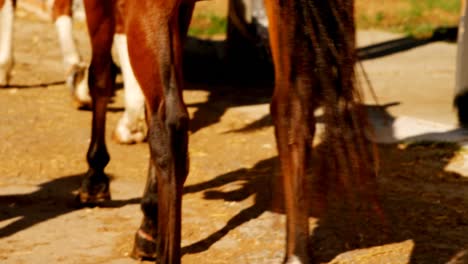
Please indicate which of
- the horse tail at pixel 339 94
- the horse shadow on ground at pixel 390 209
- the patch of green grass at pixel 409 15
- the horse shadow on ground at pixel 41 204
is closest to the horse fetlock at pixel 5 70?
the horse shadow on ground at pixel 41 204

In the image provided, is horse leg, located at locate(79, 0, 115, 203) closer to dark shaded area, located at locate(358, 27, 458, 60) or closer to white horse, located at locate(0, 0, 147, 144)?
white horse, located at locate(0, 0, 147, 144)

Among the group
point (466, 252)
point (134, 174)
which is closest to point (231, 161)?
point (134, 174)

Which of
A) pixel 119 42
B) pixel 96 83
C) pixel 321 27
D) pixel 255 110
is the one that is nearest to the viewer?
pixel 321 27

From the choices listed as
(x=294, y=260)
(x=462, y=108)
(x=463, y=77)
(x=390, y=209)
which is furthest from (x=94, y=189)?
(x=463, y=77)

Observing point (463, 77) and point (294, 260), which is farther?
point (463, 77)

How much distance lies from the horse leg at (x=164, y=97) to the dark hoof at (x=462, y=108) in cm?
339

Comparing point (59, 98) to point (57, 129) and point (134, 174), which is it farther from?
point (134, 174)

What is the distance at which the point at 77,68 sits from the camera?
7.77m

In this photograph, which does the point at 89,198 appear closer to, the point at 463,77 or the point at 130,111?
the point at 130,111

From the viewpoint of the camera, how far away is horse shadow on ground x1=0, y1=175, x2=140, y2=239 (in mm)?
5062

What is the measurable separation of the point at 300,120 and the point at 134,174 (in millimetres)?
2356

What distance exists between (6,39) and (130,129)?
2.19 metres

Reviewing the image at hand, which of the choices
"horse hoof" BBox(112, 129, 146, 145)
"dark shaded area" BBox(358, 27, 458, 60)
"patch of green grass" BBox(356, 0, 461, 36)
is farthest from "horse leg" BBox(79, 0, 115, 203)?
"patch of green grass" BBox(356, 0, 461, 36)

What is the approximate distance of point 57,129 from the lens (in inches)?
278
